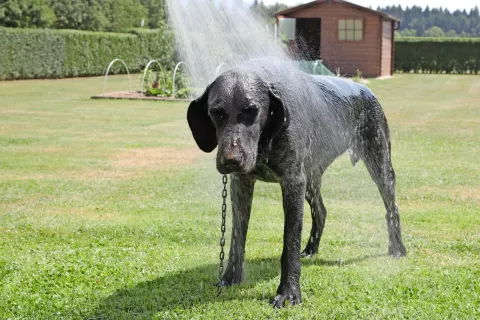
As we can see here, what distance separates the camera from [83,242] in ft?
22.5

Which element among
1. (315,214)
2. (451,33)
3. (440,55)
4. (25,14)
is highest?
(25,14)

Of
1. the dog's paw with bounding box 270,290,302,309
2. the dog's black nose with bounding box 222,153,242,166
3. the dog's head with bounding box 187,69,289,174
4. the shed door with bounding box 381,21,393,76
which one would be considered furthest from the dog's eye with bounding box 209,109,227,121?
the shed door with bounding box 381,21,393,76

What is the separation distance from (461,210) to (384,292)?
3.57 m

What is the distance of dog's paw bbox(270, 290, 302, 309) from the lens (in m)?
4.85

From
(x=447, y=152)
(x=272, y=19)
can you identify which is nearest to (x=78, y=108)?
(x=447, y=152)

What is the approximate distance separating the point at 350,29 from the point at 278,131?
35.9 m

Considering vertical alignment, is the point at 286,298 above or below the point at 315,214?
below

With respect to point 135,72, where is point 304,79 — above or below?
above

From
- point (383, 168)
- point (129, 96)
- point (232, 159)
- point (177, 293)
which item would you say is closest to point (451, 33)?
point (129, 96)

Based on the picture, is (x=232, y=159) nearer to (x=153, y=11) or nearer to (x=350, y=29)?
(x=350, y=29)

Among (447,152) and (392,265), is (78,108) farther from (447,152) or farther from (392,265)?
(392,265)

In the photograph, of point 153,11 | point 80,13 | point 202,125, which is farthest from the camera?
point 153,11

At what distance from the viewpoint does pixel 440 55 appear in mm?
47719

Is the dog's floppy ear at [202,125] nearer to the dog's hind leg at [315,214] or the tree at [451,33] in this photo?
the dog's hind leg at [315,214]
